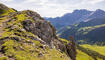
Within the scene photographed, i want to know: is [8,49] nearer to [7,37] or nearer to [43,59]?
[7,37]

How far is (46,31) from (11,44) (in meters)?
29.1

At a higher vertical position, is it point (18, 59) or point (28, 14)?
point (28, 14)

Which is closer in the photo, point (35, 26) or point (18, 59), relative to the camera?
point (18, 59)

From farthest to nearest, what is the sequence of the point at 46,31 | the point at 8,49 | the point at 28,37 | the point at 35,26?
the point at 46,31 → the point at 35,26 → the point at 28,37 → the point at 8,49

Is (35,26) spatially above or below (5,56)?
above

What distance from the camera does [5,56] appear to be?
31.7 m

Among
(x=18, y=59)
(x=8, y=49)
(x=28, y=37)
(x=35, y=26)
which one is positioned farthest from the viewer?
(x=35, y=26)

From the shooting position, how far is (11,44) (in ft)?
121

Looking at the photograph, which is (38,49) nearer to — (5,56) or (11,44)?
(11,44)

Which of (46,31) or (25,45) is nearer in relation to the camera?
(25,45)

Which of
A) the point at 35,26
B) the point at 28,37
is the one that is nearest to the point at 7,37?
the point at 28,37

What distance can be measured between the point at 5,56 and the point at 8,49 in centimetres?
300

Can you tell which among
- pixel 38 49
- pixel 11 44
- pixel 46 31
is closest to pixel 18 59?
pixel 11 44

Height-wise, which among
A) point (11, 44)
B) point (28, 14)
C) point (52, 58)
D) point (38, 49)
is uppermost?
point (28, 14)
